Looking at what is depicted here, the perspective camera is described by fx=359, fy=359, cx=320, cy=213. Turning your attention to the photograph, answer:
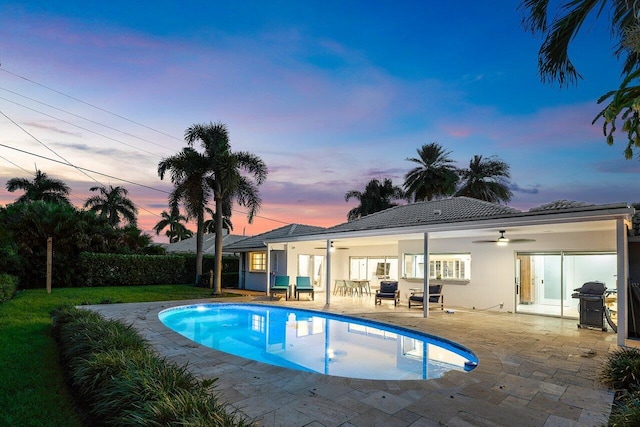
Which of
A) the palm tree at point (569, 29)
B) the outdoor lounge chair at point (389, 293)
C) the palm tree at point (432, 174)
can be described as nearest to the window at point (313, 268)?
the outdoor lounge chair at point (389, 293)

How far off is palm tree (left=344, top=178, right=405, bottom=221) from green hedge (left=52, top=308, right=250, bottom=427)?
31219 millimetres

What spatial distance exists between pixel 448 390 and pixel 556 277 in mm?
12073

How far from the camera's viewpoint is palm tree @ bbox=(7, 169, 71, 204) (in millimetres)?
27156

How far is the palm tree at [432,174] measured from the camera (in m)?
30.5

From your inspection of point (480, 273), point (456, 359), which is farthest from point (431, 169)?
point (456, 359)

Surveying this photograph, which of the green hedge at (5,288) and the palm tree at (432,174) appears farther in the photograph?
the palm tree at (432,174)

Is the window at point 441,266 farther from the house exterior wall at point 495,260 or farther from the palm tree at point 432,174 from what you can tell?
the palm tree at point 432,174

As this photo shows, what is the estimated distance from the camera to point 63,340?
7.04 metres

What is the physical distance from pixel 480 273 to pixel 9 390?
14.2m

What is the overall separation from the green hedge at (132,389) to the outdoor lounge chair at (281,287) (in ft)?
36.5

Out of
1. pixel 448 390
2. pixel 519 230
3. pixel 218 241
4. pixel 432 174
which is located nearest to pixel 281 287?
pixel 218 241

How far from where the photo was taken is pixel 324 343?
31.7 feet

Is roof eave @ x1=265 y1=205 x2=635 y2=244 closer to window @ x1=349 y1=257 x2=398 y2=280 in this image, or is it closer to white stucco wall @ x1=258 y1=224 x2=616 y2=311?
white stucco wall @ x1=258 y1=224 x2=616 y2=311

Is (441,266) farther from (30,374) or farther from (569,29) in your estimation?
(30,374)
